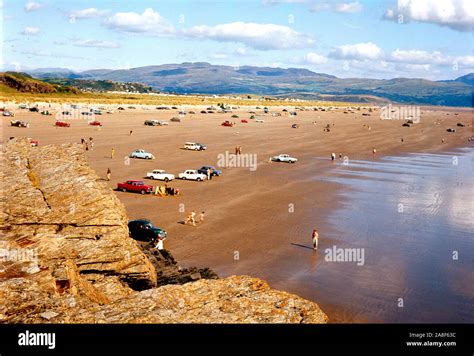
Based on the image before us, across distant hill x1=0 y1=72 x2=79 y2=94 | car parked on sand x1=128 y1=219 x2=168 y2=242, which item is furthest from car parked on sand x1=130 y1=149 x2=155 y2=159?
distant hill x1=0 y1=72 x2=79 y2=94

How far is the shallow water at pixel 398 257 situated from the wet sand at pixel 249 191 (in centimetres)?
27

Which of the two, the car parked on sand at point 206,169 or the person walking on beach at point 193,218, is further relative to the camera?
the car parked on sand at point 206,169

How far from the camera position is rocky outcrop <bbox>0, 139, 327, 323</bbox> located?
9773mm

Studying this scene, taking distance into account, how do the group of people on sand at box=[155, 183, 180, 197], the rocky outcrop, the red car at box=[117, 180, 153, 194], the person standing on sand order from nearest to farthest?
the rocky outcrop < the person standing on sand < the group of people on sand at box=[155, 183, 180, 197] < the red car at box=[117, 180, 153, 194]

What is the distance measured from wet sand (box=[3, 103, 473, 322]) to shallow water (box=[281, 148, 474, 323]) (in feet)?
0.89

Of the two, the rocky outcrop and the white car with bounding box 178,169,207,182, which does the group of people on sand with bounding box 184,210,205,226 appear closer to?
the rocky outcrop

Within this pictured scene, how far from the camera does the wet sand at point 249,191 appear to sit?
26.9 m

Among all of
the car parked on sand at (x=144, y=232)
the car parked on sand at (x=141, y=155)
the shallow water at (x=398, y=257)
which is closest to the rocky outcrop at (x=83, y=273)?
the shallow water at (x=398, y=257)

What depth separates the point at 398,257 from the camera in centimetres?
2888

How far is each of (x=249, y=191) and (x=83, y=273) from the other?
106 ft

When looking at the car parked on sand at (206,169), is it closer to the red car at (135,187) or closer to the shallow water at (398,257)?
the red car at (135,187)

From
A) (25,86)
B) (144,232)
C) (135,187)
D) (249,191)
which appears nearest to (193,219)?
(144,232)

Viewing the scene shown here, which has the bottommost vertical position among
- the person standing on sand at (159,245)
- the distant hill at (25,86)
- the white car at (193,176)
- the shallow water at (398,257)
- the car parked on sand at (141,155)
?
the shallow water at (398,257)
